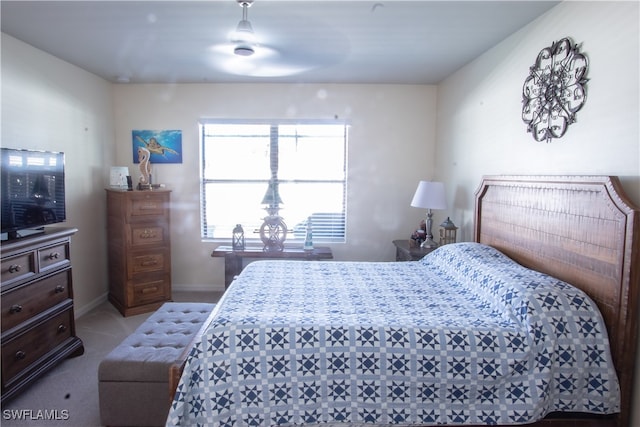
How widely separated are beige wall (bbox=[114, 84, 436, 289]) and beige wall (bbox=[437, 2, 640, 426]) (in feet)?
1.60

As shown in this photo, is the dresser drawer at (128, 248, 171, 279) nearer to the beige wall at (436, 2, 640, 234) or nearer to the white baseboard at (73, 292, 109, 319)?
the white baseboard at (73, 292, 109, 319)

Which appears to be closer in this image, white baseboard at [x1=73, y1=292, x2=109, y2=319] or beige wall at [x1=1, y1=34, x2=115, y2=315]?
beige wall at [x1=1, y1=34, x2=115, y2=315]

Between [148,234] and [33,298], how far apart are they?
1.39 meters

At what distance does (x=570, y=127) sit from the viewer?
2111 millimetres

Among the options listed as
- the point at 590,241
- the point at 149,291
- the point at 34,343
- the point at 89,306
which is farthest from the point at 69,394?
the point at 590,241

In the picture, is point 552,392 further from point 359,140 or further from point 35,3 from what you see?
point 35,3

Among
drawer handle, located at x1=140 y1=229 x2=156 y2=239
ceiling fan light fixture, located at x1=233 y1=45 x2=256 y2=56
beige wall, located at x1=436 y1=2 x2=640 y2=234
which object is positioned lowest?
drawer handle, located at x1=140 y1=229 x2=156 y2=239

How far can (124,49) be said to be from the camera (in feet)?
10.0

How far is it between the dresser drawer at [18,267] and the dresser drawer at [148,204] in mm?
1284

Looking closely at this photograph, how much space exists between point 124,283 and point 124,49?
2132mm

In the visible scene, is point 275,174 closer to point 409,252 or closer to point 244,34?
point 409,252

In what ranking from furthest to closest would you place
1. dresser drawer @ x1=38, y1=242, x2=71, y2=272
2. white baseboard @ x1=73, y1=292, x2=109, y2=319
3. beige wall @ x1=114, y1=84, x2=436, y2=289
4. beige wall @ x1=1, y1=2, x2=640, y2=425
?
beige wall @ x1=114, y1=84, x2=436, y2=289, white baseboard @ x1=73, y1=292, x2=109, y2=319, dresser drawer @ x1=38, y1=242, x2=71, y2=272, beige wall @ x1=1, y1=2, x2=640, y2=425

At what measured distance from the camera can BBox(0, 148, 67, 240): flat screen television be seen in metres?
2.38

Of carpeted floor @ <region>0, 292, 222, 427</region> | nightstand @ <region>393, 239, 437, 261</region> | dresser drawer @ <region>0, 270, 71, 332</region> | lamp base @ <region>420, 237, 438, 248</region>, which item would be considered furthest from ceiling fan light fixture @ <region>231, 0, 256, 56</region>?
carpeted floor @ <region>0, 292, 222, 427</region>
